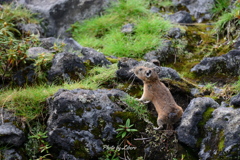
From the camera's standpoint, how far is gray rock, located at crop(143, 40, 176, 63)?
725cm

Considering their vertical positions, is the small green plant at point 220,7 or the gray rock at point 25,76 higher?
the small green plant at point 220,7

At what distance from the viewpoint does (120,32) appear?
8430 mm

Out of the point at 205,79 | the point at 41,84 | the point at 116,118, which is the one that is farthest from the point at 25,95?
the point at 205,79

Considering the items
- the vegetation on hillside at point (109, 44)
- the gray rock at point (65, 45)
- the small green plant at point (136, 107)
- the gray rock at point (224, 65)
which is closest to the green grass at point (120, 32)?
the vegetation on hillside at point (109, 44)

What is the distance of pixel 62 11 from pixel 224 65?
19.7ft

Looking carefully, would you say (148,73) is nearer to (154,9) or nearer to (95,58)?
(95,58)

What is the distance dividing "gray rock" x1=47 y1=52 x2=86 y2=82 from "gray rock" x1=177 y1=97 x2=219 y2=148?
2508 millimetres

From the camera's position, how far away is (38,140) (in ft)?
14.1

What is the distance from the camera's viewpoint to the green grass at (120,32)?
749 cm

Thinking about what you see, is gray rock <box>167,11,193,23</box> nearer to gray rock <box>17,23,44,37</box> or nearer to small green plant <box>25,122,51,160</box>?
gray rock <box>17,23,44,37</box>

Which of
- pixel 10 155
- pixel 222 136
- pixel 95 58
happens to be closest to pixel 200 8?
pixel 95 58

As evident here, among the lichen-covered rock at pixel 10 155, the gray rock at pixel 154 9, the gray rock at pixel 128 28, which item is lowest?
the lichen-covered rock at pixel 10 155

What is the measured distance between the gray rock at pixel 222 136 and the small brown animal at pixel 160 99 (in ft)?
1.68

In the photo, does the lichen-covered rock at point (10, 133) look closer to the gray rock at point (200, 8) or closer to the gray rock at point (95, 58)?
the gray rock at point (95, 58)
